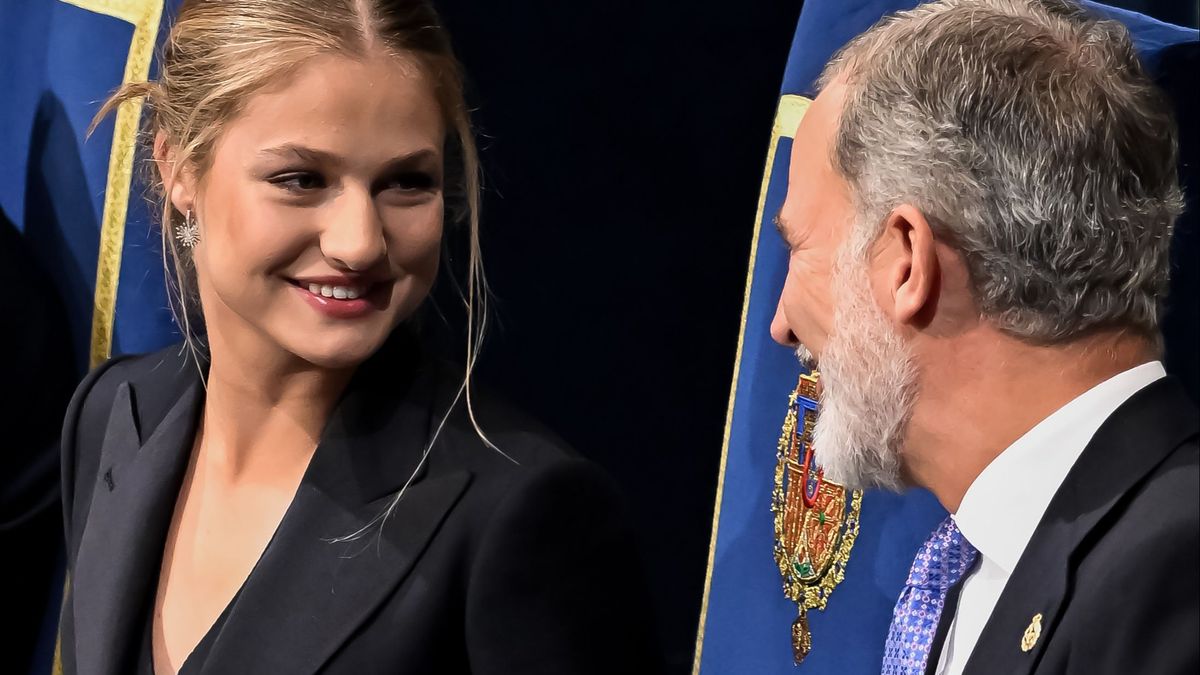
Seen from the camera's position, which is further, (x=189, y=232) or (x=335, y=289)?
(x=189, y=232)

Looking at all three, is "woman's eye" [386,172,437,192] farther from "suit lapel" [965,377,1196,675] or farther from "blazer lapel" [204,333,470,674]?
"suit lapel" [965,377,1196,675]

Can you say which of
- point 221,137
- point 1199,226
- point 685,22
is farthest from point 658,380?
point 221,137

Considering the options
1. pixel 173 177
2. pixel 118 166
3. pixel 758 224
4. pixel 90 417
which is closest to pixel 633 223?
pixel 758 224

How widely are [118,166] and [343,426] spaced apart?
0.81 meters

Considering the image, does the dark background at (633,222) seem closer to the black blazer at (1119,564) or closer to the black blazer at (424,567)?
the black blazer at (424,567)

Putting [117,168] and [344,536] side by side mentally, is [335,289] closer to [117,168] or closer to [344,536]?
[344,536]

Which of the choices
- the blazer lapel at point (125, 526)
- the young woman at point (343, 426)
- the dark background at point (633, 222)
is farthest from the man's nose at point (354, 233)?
the dark background at point (633, 222)

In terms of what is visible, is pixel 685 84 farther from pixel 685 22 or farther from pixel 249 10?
pixel 249 10

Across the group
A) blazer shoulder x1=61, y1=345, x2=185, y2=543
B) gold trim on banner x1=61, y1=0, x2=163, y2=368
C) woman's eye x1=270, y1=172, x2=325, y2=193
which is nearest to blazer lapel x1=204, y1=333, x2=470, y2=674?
woman's eye x1=270, y1=172, x2=325, y2=193

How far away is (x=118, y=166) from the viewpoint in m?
2.32

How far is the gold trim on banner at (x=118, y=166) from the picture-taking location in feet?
7.49

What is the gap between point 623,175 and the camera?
2738mm

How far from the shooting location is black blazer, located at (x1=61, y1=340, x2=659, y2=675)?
5.12 ft

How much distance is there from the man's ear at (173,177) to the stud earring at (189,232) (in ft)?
0.04
